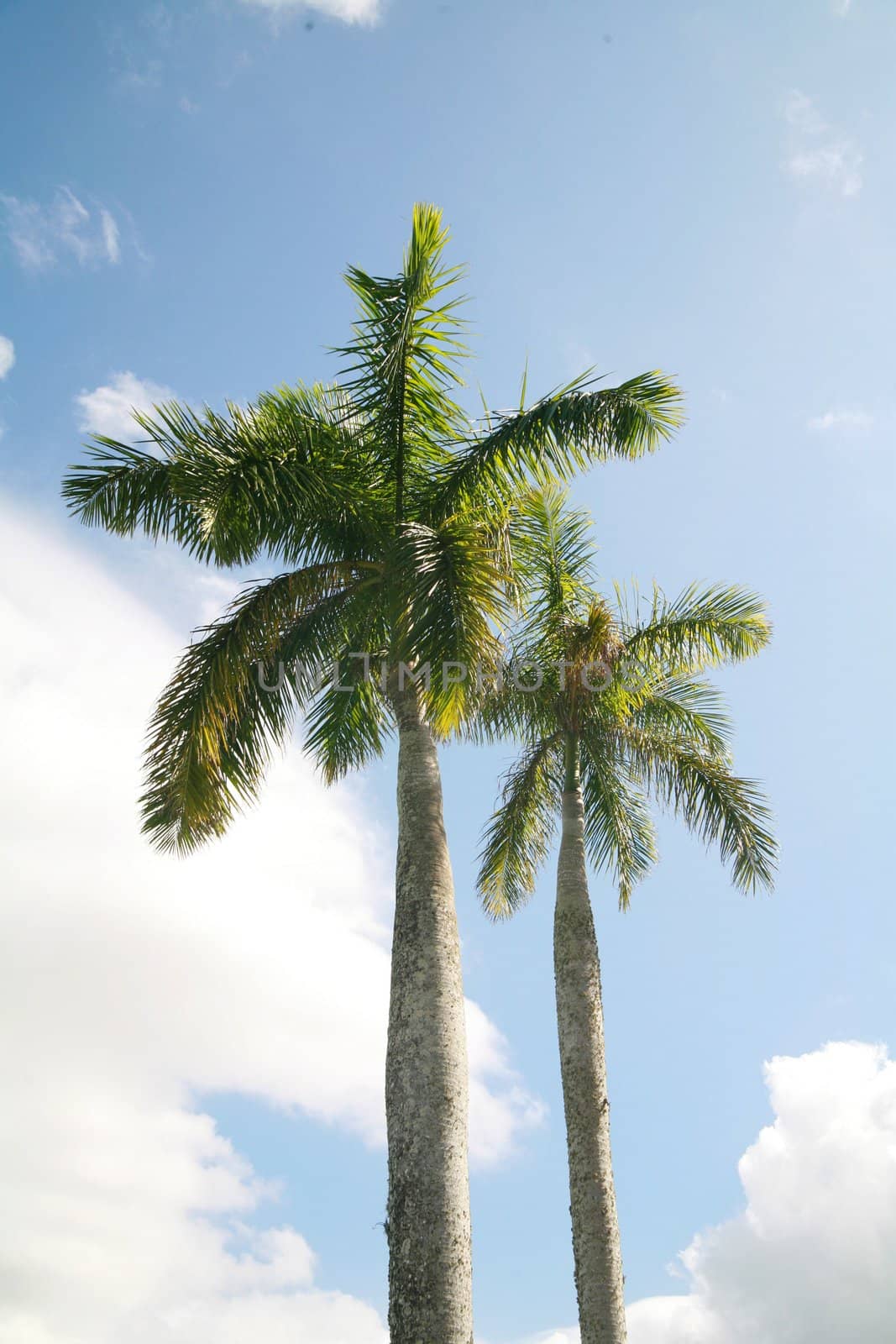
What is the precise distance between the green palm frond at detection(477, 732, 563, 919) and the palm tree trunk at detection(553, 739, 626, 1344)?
93 centimetres

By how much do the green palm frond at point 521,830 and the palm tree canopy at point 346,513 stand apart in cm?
402

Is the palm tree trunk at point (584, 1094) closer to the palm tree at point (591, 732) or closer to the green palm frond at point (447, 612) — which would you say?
Result: the palm tree at point (591, 732)

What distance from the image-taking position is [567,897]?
1355 centimetres

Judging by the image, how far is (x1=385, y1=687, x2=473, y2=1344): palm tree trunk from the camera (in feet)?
27.1

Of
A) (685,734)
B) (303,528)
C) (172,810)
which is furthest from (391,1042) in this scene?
(685,734)

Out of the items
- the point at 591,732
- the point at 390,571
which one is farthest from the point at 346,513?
the point at 591,732

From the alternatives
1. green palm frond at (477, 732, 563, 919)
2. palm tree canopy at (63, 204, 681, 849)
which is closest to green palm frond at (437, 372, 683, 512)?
palm tree canopy at (63, 204, 681, 849)

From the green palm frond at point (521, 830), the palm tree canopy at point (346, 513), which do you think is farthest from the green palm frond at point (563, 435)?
the green palm frond at point (521, 830)

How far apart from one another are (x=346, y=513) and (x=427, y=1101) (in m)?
6.03

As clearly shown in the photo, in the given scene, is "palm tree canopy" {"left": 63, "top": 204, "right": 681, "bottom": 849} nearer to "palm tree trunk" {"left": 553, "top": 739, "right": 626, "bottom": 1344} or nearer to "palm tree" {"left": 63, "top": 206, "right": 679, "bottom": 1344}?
"palm tree" {"left": 63, "top": 206, "right": 679, "bottom": 1344}

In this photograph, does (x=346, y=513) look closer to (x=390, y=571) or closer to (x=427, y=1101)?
(x=390, y=571)

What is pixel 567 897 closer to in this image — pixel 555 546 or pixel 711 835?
pixel 711 835

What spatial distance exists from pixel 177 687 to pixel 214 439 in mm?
2559

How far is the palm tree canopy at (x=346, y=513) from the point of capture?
396 inches
